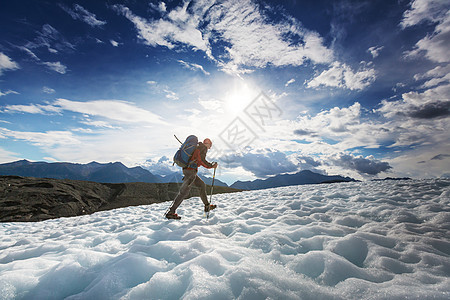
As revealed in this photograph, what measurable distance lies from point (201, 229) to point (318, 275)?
321 cm

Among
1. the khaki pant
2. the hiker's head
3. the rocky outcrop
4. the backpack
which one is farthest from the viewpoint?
the rocky outcrop

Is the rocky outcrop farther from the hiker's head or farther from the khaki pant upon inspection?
the hiker's head

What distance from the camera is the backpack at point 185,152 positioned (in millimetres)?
6926

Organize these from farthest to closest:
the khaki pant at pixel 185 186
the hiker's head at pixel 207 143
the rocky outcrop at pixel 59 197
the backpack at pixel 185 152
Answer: the rocky outcrop at pixel 59 197
the hiker's head at pixel 207 143
the backpack at pixel 185 152
the khaki pant at pixel 185 186

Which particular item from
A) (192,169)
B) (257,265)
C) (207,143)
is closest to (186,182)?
(192,169)

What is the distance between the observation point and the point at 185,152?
6.95m

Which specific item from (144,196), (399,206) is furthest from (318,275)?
(144,196)

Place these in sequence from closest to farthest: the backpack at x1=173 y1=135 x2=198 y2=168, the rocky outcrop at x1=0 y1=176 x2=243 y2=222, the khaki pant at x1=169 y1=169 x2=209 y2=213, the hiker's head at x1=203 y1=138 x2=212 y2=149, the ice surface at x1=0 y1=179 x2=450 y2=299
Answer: the ice surface at x1=0 y1=179 x2=450 y2=299
the khaki pant at x1=169 y1=169 x2=209 y2=213
the backpack at x1=173 y1=135 x2=198 y2=168
the hiker's head at x1=203 y1=138 x2=212 y2=149
the rocky outcrop at x1=0 y1=176 x2=243 y2=222

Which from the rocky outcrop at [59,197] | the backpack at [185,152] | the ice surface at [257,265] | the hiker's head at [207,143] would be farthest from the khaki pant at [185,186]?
the rocky outcrop at [59,197]

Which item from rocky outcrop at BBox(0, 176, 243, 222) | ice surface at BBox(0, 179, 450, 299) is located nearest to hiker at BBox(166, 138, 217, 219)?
ice surface at BBox(0, 179, 450, 299)

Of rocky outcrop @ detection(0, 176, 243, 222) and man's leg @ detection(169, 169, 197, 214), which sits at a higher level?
man's leg @ detection(169, 169, 197, 214)

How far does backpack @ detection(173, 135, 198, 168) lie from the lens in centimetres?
693

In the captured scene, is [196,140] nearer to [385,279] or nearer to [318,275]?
[318,275]

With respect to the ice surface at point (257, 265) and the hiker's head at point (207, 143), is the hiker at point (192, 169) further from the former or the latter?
the ice surface at point (257, 265)
